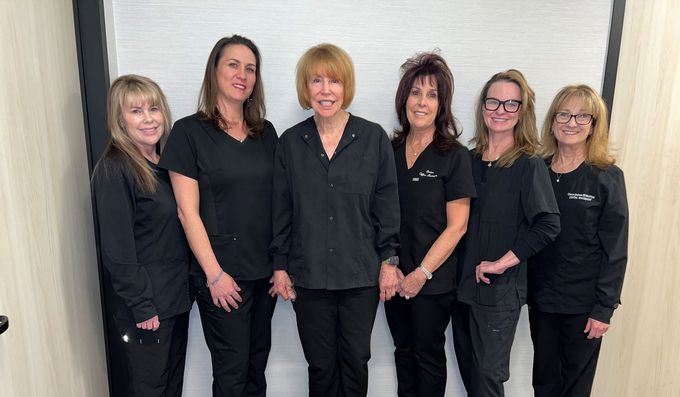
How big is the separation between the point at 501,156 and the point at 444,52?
1.99ft

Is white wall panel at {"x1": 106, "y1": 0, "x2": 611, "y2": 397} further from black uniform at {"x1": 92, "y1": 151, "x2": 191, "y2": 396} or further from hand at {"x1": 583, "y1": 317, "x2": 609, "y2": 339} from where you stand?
hand at {"x1": 583, "y1": 317, "x2": 609, "y2": 339}

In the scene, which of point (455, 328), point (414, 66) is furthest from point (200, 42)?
point (455, 328)

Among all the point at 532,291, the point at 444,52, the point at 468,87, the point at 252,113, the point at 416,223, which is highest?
the point at 444,52

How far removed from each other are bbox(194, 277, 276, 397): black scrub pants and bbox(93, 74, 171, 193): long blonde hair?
438mm

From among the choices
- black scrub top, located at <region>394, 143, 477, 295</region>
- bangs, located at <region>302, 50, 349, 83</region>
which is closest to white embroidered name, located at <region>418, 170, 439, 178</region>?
black scrub top, located at <region>394, 143, 477, 295</region>

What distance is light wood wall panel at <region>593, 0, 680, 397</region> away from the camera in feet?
6.30

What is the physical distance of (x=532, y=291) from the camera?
1.81 meters

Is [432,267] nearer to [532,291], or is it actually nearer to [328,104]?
[532,291]

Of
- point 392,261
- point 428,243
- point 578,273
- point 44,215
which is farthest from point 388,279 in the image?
point 44,215

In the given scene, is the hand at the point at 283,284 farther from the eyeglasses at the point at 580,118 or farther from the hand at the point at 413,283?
the eyeglasses at the point at 580,118

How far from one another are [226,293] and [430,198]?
0.85 m

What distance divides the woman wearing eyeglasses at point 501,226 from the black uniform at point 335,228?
346mm

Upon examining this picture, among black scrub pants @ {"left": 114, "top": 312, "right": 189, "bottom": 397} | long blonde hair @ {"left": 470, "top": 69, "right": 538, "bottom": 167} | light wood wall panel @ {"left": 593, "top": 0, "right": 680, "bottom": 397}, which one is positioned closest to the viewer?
black scrub pants @ {"left": 114, "top": 312, "right": 189, "bottom": 397}

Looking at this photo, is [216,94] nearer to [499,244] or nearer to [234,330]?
[234,330]
